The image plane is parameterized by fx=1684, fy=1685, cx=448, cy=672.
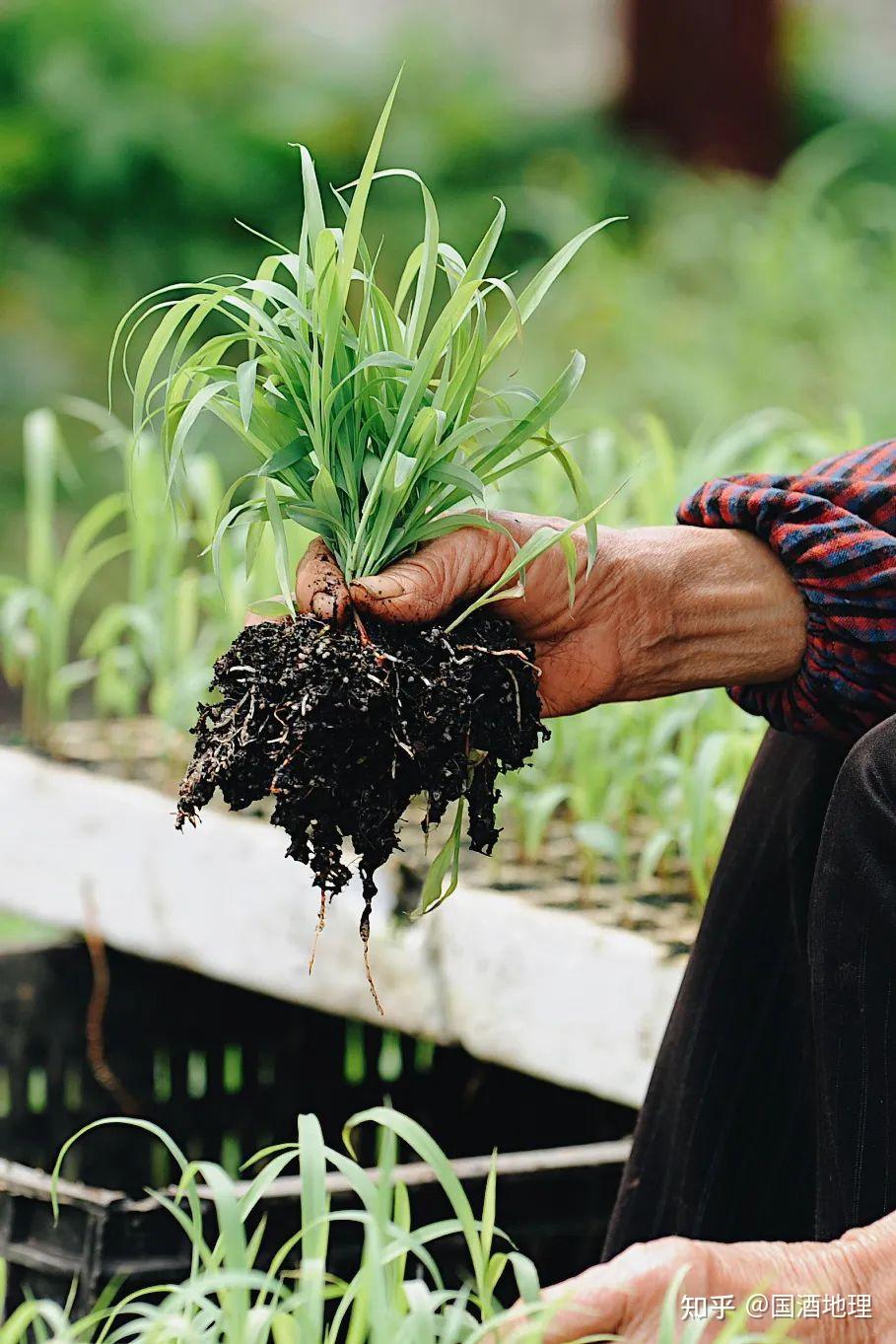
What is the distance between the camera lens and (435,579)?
3.92ft

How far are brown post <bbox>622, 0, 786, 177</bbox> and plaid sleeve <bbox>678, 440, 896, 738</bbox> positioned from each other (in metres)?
4.71

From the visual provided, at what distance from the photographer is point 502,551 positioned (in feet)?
4.03

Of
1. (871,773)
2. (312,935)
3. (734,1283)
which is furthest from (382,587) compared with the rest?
(312,935)

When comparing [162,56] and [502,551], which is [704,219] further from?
[502,551]

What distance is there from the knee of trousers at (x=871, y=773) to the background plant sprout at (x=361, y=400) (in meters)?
0.24

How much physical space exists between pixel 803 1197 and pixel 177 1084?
89 cm

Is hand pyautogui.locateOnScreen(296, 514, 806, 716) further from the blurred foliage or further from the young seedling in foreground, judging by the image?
the blurred foliage

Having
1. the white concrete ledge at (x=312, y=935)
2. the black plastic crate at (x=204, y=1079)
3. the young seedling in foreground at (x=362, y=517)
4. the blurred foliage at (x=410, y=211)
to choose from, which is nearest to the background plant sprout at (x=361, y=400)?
the young seedling in foreground at (x=362, y=517)

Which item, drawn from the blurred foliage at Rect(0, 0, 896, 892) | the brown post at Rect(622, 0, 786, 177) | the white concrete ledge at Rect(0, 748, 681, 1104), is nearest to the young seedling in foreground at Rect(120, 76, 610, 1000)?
the white concrete ledge at Rect(0, 748, 681, 1104)

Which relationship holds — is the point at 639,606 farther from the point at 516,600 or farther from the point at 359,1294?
the point at 359,1294

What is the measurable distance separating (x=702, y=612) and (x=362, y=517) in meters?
0.31


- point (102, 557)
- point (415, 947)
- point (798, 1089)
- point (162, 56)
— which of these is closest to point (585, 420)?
point (102, 557)

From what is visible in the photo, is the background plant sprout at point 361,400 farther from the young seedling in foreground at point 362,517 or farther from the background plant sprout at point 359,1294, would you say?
the background plant sprout at point 359,1294

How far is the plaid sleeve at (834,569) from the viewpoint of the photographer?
1.31 meters
